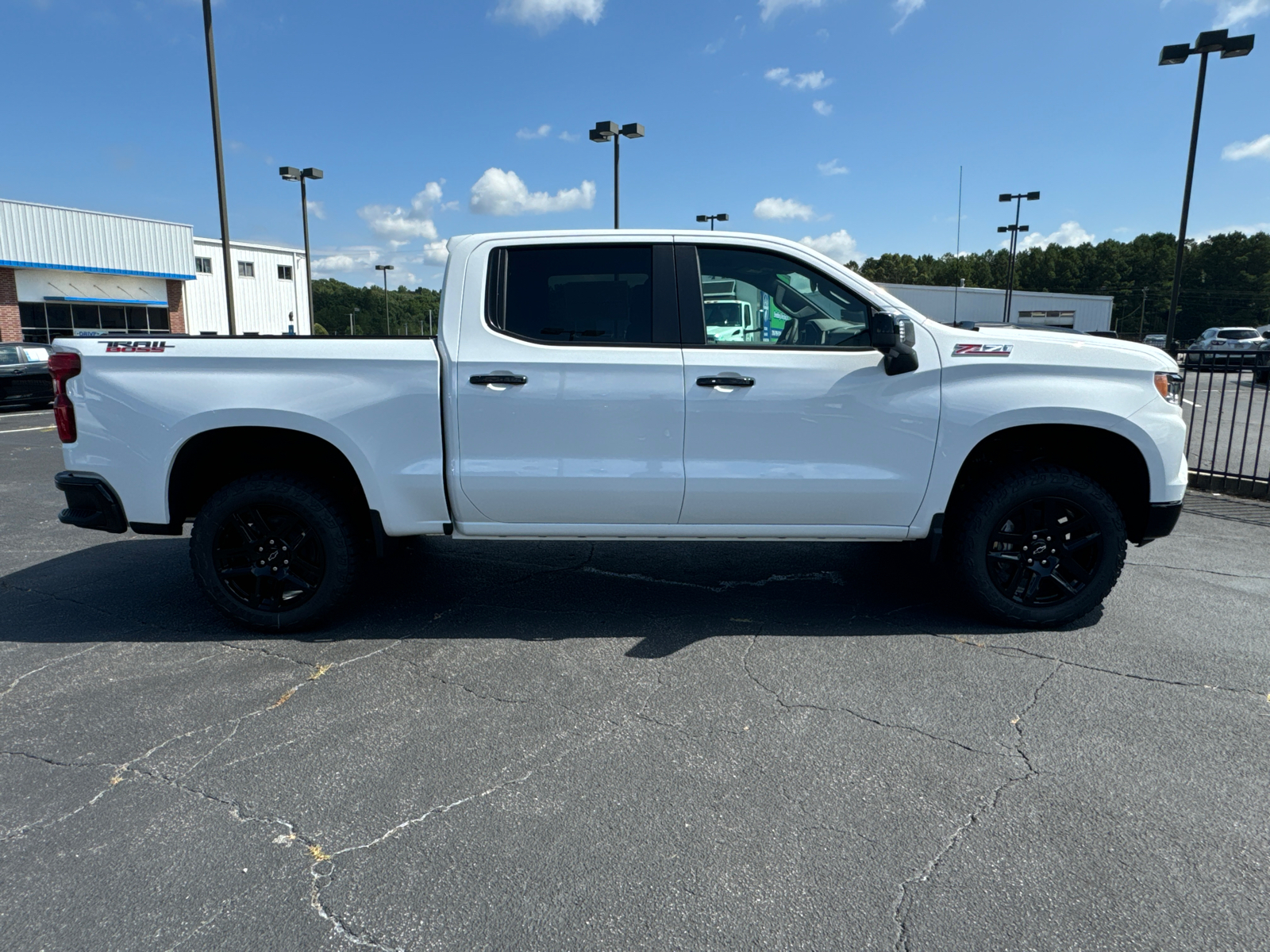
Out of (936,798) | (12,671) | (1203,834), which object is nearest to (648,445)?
(936,798)

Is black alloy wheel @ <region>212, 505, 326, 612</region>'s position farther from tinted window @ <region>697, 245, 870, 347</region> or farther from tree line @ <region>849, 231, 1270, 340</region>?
Result: tree line @ <region>849, 231, 1270, 340</region>

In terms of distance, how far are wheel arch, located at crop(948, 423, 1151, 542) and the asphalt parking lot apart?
0.68 meters

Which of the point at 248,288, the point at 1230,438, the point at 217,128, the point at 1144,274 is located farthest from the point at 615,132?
the point at 1144,274

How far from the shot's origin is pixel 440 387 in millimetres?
3904

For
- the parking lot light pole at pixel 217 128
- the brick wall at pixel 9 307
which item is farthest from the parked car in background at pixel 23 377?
the brick wall at pixel 9 307

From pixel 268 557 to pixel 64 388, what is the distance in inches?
49.3

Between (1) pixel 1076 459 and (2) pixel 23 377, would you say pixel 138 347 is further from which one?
(2) pixel 23 377

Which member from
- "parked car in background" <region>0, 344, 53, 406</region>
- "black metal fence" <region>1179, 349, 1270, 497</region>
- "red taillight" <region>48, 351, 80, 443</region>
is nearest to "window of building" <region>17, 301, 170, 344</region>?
"parked car in background" <region>0, 344, 53, 406</region>

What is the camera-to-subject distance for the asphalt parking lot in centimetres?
219

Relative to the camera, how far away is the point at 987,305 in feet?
172

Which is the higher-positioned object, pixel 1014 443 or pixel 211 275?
pixel 211 275

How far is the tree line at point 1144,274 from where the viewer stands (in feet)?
316

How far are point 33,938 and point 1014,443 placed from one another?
14.6 ft

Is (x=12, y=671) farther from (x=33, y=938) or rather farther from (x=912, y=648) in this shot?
(x=912, y=648)
